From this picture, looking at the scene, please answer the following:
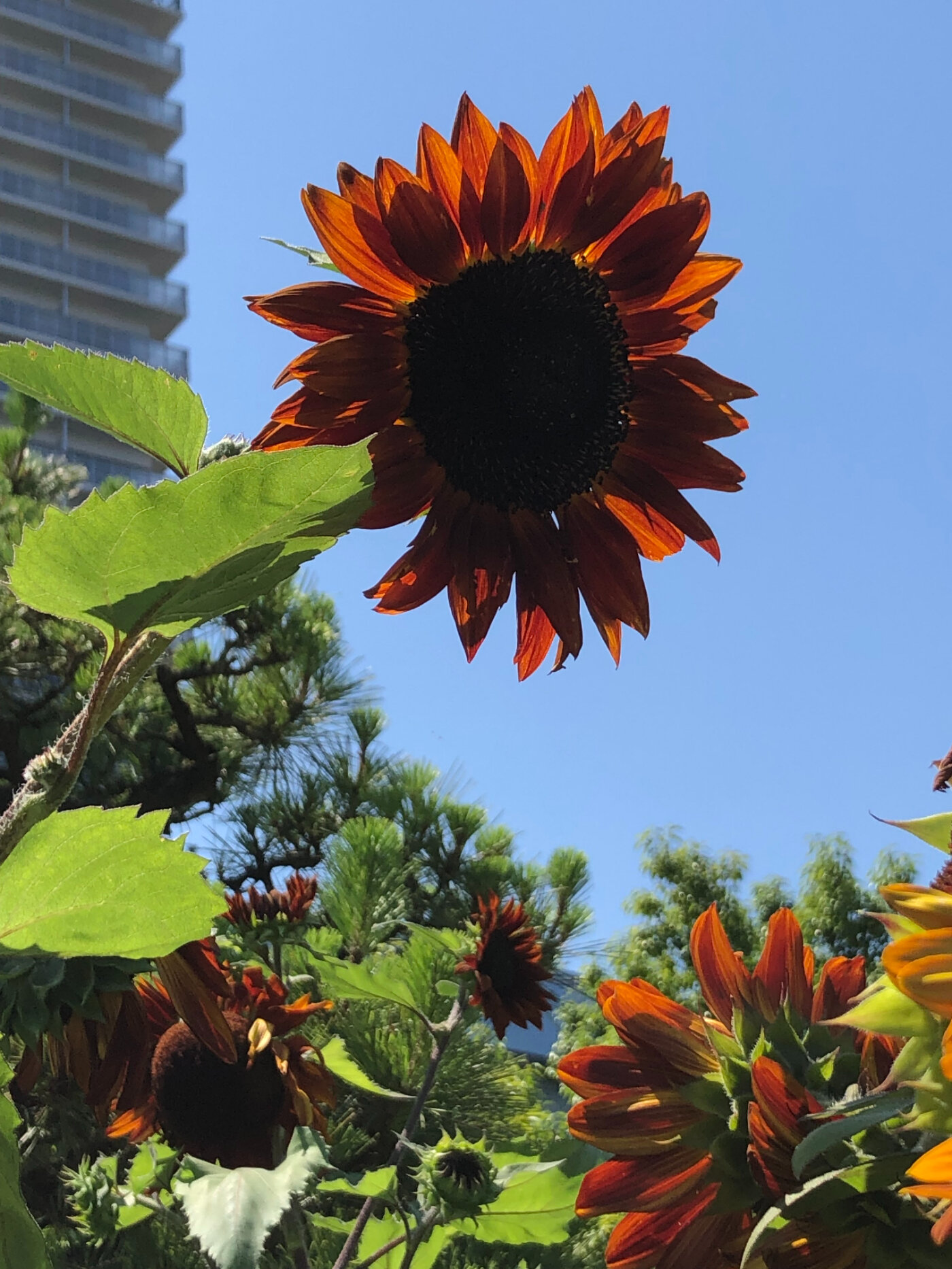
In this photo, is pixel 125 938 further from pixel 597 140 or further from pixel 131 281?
pixel 131 281

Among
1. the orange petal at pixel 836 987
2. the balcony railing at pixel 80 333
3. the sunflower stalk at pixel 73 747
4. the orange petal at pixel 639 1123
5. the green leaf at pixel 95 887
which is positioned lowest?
the orange petal at pixel 639 1123

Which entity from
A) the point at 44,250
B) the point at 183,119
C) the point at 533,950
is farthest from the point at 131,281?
the point at 533,950

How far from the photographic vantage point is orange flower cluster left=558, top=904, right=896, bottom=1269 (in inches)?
7.5

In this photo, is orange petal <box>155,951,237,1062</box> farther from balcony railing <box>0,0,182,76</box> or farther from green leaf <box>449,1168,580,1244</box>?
balcony railing <box>0,0,182,76</box>

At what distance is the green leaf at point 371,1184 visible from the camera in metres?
0.63

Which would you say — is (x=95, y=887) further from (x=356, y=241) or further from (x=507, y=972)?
(x=507, y=972)

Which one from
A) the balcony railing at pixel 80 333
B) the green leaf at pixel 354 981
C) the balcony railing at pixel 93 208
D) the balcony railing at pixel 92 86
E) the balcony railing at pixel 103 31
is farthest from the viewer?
the balcony railing at pixel 103 31

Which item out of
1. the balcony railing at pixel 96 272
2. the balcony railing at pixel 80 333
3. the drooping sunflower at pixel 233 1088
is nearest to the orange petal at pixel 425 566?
the drooping sunflower at pixel 233 1088

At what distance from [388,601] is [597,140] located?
152 millimetres

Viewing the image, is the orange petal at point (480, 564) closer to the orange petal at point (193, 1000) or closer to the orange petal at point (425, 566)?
the orange petal at point (425, 566)

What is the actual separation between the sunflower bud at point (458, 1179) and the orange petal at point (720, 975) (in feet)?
1.23

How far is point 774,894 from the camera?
600 cm

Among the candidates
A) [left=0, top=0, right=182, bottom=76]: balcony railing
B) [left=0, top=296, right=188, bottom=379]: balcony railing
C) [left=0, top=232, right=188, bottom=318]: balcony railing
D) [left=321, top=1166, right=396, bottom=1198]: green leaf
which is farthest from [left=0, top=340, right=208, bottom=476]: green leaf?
[left=0, top=0, right=182, bottom=76]: balcony railing

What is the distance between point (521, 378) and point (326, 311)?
0.22 ft
